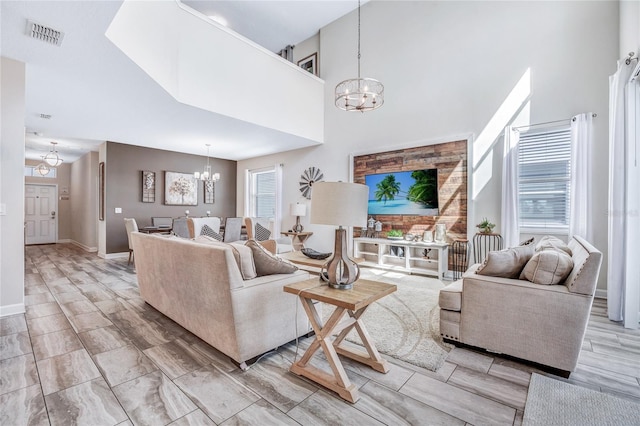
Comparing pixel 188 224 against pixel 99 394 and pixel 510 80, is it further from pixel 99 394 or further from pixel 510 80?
pixel 510 80

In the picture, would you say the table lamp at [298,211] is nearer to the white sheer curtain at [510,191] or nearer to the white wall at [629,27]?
the white sheer curtain at [510,191]

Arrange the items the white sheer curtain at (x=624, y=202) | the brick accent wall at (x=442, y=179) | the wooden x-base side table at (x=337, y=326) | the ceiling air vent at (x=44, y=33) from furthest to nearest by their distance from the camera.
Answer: the brick accent wall at (x=442, y=179), the white sheer curtain at (x=624, y=202), the ceiling air vent at (x=44, y=33), the wooden x-base side table at (x=337, y=326)

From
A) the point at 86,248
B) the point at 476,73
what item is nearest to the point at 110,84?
the point at 476,73

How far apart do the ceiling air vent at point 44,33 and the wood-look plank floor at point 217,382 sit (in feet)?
8.66

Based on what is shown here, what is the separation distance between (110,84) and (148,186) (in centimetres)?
407

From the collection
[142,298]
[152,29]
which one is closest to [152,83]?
[152,29]

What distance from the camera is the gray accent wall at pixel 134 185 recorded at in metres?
6.65

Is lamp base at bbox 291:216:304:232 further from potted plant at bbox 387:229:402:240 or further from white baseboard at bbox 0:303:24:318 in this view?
white baseboard at bbox 0:303:24:318

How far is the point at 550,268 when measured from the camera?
2.09m

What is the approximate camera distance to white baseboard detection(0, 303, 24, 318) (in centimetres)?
305

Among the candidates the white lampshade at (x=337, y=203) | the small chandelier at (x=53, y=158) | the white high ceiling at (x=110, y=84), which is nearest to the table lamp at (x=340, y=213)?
the white lampshade at (x=337, y=203)

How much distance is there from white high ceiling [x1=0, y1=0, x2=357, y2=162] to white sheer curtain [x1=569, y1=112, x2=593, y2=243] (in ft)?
15.2

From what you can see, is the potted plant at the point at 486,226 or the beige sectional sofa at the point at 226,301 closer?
the beige sectional sofa at the point at 226,301

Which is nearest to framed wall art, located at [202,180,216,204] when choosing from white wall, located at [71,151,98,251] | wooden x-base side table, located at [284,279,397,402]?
white wall, located at [71,151,98,251]
